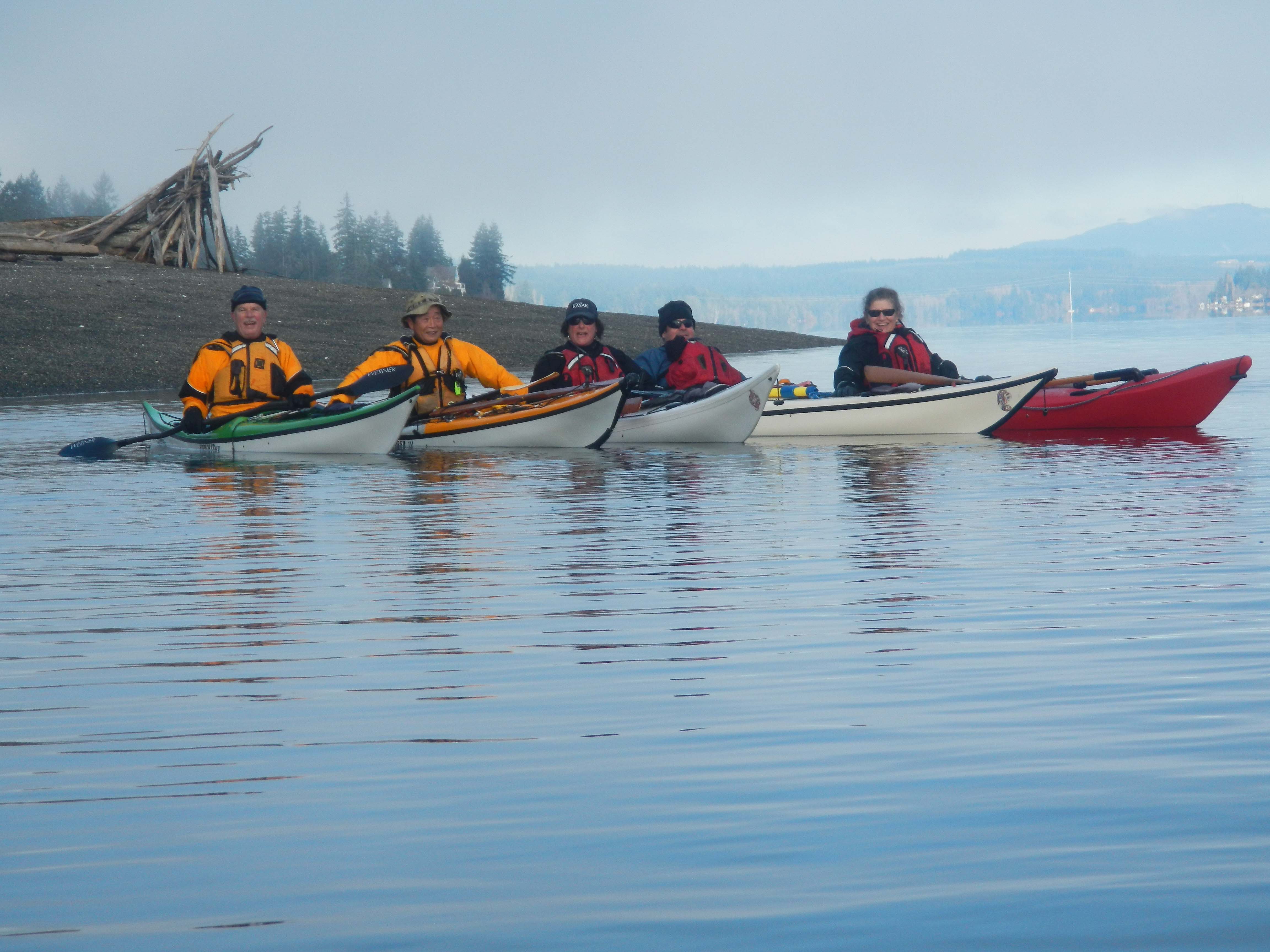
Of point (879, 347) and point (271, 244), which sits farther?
point (271, 244)

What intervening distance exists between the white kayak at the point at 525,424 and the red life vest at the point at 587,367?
0.31 m

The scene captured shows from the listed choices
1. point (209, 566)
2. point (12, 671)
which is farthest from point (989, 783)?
point (209, 566)

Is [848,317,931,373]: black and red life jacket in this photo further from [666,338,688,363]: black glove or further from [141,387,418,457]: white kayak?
[141,387,418,457]: white kayak

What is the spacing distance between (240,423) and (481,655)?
11.0 meters

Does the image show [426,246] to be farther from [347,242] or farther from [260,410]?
[260,410]

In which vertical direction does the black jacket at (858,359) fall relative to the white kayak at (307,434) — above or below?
above

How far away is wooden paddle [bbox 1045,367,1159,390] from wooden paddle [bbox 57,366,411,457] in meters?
7.42

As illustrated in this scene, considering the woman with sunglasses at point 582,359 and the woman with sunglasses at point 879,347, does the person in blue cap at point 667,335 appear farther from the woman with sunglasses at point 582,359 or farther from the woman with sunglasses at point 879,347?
the woman with sunglasses at point 879,347

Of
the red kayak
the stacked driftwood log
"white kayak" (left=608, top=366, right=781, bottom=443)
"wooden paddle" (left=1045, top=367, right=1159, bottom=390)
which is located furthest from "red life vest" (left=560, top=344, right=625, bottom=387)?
the stacked driftwood log

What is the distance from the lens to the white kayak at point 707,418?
16.7 meters

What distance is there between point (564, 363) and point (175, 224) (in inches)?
1615

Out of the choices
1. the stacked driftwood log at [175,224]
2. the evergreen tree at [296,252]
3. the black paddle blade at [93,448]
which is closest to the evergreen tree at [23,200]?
the evergreen tree at [296,252]

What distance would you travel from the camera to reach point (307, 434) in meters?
16.2

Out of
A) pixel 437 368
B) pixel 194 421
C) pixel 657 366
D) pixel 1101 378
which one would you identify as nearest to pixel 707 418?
pixel 657 366
